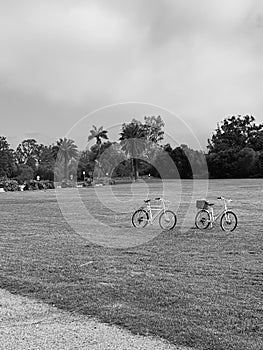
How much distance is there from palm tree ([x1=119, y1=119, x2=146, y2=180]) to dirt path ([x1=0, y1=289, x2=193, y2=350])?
19.2 meters

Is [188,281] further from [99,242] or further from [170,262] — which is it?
[99,242]

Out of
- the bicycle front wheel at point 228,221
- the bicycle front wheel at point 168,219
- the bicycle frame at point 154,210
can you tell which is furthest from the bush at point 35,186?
the bicycle front wheel at point 228,221

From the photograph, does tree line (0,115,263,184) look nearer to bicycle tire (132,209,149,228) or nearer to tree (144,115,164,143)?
tree (144,115,164,143)

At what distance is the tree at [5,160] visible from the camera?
7475 cm

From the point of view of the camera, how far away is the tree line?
105 feet

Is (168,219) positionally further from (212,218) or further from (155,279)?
(155,279)

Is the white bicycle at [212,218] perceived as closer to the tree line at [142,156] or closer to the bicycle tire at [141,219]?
the bicycle tire at [141,219]

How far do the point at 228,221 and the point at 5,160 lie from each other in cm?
6759

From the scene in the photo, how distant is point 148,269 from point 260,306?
237 cm

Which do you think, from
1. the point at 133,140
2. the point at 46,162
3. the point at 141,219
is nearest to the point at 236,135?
the point at 46,162

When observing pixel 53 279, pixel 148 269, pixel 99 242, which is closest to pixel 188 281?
pixel 148 269

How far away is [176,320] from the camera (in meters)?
4.39

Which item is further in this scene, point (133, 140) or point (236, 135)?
point (236, 135)

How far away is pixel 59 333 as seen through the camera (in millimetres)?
4082
